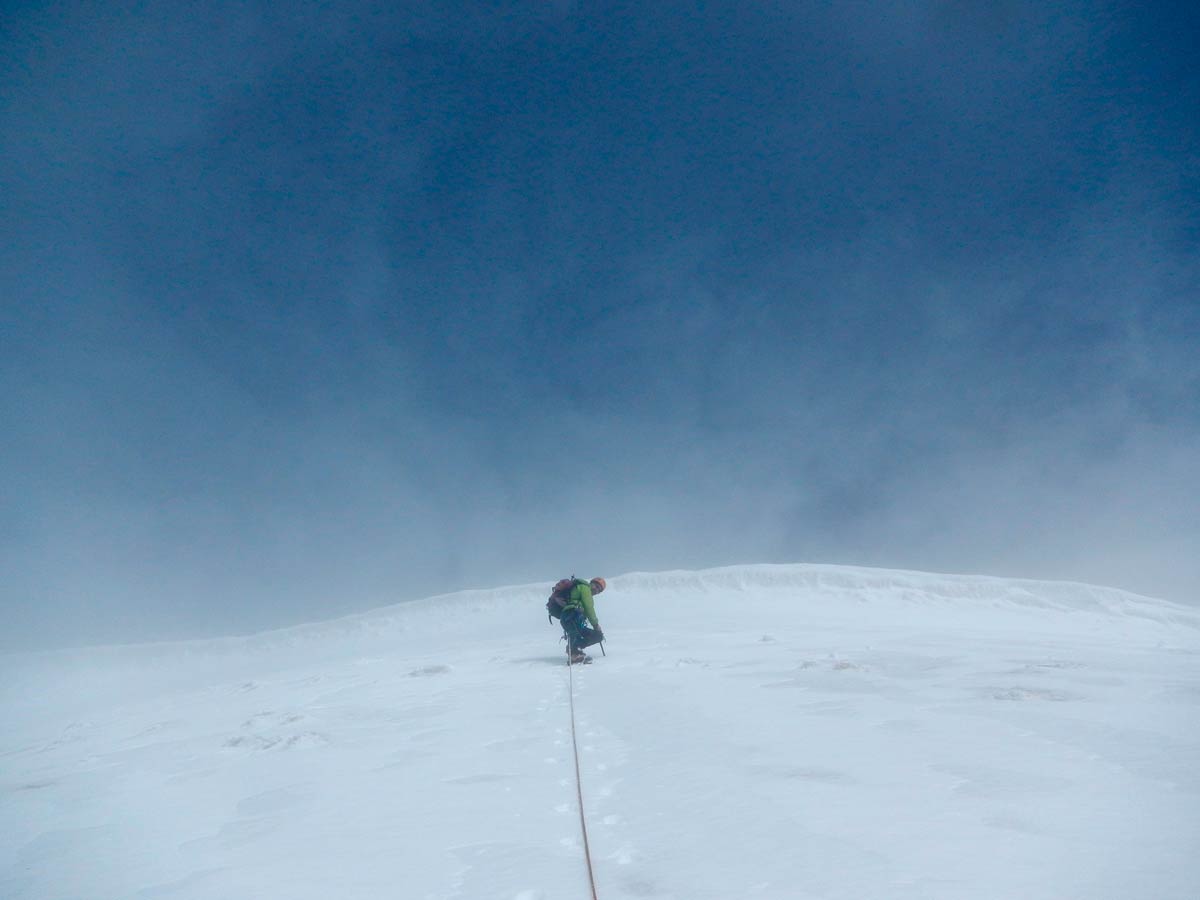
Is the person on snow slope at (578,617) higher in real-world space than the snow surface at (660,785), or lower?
higher

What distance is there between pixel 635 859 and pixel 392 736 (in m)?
4.23

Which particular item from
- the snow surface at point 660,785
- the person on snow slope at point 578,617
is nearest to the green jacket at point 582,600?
the person on snow slope at point 578,617

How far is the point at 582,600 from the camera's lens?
39.6 feet

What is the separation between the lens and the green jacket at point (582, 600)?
12086mm

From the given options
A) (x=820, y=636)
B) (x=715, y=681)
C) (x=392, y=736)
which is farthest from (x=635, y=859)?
(x=820, y=636)

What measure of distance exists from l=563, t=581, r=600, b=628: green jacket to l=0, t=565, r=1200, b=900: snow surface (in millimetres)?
1221

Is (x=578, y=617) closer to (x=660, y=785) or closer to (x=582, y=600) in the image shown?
(x=582, y=600)

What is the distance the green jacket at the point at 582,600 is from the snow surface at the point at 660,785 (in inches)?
48.1

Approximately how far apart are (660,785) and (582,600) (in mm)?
7491

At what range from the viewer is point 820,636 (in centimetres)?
1423

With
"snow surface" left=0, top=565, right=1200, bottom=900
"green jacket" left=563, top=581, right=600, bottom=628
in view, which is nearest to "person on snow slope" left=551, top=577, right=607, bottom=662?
"green jacket" left=563, top=581, right=600, bottom=628

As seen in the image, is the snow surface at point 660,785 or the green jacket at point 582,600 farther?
the green jacket at point 582,600

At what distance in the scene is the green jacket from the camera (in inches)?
476

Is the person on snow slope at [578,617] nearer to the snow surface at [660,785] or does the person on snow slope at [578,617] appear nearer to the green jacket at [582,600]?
the green jacket at [582,600]
